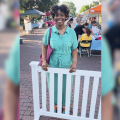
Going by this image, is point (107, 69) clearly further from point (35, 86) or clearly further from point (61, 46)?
point (35, 86)

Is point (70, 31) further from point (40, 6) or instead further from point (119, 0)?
point (40, 6)

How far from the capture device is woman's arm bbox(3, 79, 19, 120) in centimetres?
37

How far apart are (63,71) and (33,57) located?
4315mm

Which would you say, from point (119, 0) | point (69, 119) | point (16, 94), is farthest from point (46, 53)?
point (119, 0)

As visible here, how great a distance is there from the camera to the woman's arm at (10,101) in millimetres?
371

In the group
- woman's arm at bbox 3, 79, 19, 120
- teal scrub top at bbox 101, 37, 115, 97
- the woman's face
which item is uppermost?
the woman's face

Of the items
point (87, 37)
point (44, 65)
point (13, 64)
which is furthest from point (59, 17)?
point (87, 37)

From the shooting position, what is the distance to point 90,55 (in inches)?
240

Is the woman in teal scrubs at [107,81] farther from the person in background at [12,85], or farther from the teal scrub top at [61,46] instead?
the teal scrub top at [61,46]

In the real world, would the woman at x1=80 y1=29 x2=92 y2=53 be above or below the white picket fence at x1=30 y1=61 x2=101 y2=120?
above

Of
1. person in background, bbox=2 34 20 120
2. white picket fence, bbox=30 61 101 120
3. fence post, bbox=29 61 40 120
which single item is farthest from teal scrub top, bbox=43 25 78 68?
person in background, bbox=2 34 20 120

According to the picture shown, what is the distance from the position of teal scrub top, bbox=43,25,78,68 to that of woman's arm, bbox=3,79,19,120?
1361 millimetres

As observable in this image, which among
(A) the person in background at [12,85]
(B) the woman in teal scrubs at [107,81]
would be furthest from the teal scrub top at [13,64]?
(B) the woman in teal scrubs at [107,81]

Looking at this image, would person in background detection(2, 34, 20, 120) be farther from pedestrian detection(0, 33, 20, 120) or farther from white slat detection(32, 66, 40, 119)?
white slat detection(32, 66, 40, 119)
